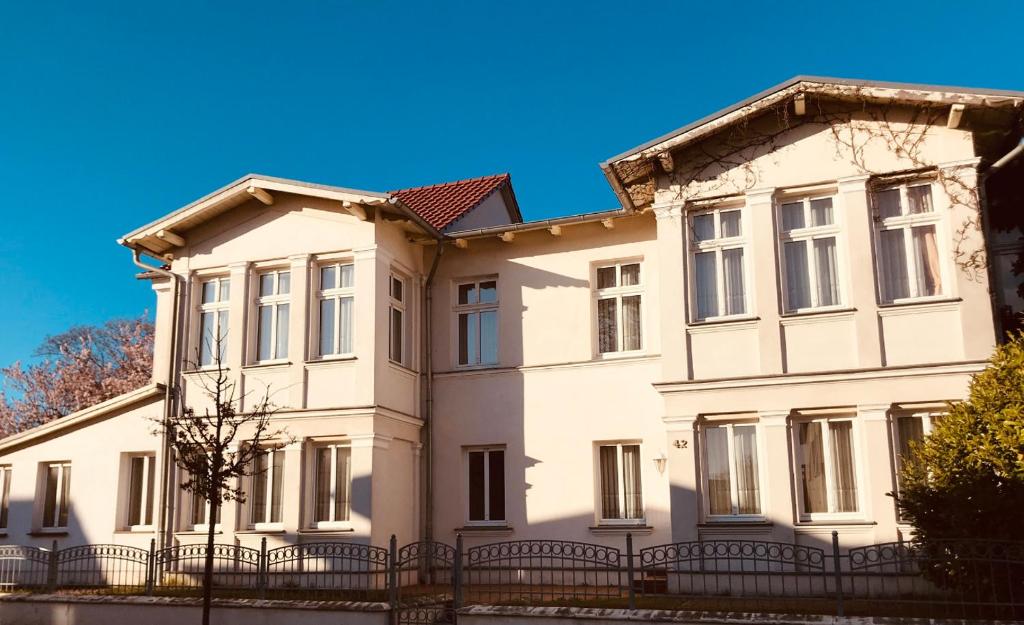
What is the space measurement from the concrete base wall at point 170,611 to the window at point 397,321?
514cm

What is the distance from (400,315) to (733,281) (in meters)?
6.04

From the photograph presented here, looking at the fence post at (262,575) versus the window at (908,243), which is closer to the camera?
the fence post at (262,575)

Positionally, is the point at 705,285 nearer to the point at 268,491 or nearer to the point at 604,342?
the point at 604,342

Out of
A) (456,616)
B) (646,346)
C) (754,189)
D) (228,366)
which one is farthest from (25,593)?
(754,189)

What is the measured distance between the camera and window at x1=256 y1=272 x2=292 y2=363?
1617 centimetres

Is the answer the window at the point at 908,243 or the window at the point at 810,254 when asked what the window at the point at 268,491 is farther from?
the window at the point at 908,243

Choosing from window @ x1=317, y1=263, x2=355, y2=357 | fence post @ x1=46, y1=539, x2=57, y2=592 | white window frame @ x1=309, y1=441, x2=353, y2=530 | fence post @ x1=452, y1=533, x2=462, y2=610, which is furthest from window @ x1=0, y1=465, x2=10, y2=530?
fence post @ x1=452, y1=533, x2=462, y2=610

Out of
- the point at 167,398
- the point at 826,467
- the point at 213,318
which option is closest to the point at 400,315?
the point at 213,318

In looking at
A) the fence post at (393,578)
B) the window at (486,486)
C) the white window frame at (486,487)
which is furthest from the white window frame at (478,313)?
the fence post at (393,578)

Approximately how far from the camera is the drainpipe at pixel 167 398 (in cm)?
1608

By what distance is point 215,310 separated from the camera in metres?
16.8

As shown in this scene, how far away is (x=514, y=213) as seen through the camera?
905 inches

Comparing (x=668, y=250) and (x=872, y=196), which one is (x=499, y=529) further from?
(x=872, y=196)

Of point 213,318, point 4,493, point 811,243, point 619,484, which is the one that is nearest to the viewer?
point 811,243
